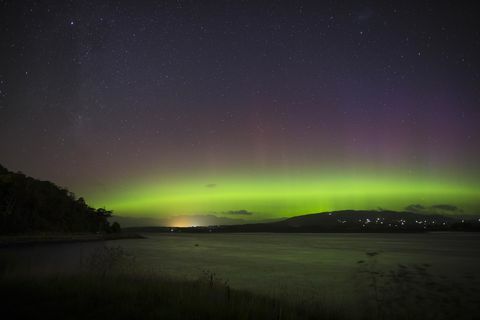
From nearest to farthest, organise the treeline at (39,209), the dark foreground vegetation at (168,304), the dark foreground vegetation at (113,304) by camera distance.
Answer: the dark foreground vegetation at (113,304)
the dark foreground vegetation at (168,304)
the treeline at (39,209)

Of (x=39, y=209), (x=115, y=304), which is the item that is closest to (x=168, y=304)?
(x=115, y=304)

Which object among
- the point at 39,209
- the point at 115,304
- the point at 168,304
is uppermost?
the point at 39,209

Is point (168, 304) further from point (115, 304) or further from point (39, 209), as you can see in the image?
point (39, 209)

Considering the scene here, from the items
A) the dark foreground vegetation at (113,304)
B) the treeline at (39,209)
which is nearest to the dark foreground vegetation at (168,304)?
the dark foreground vegetation at (113,304)

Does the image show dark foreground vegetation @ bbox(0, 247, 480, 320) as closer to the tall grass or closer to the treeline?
the tall grass

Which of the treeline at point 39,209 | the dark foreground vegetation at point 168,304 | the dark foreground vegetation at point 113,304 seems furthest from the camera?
the treeline at point 39,209

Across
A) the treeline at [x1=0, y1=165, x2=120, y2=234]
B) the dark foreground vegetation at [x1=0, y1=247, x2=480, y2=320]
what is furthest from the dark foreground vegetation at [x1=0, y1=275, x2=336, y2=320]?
the treeline at [x1=0, y1=165, x2=120, y2=234]

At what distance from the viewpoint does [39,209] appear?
108312 mm

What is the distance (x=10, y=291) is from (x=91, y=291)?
2.76m

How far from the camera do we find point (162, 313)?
10.3 m

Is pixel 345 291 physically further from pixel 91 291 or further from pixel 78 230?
pixel 78 230

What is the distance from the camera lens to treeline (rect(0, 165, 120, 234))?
289 feet

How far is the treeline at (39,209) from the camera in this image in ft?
289

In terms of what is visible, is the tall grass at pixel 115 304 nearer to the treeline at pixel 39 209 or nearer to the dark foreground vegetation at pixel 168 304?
the dark foreground vegetation at pixel 168 304
